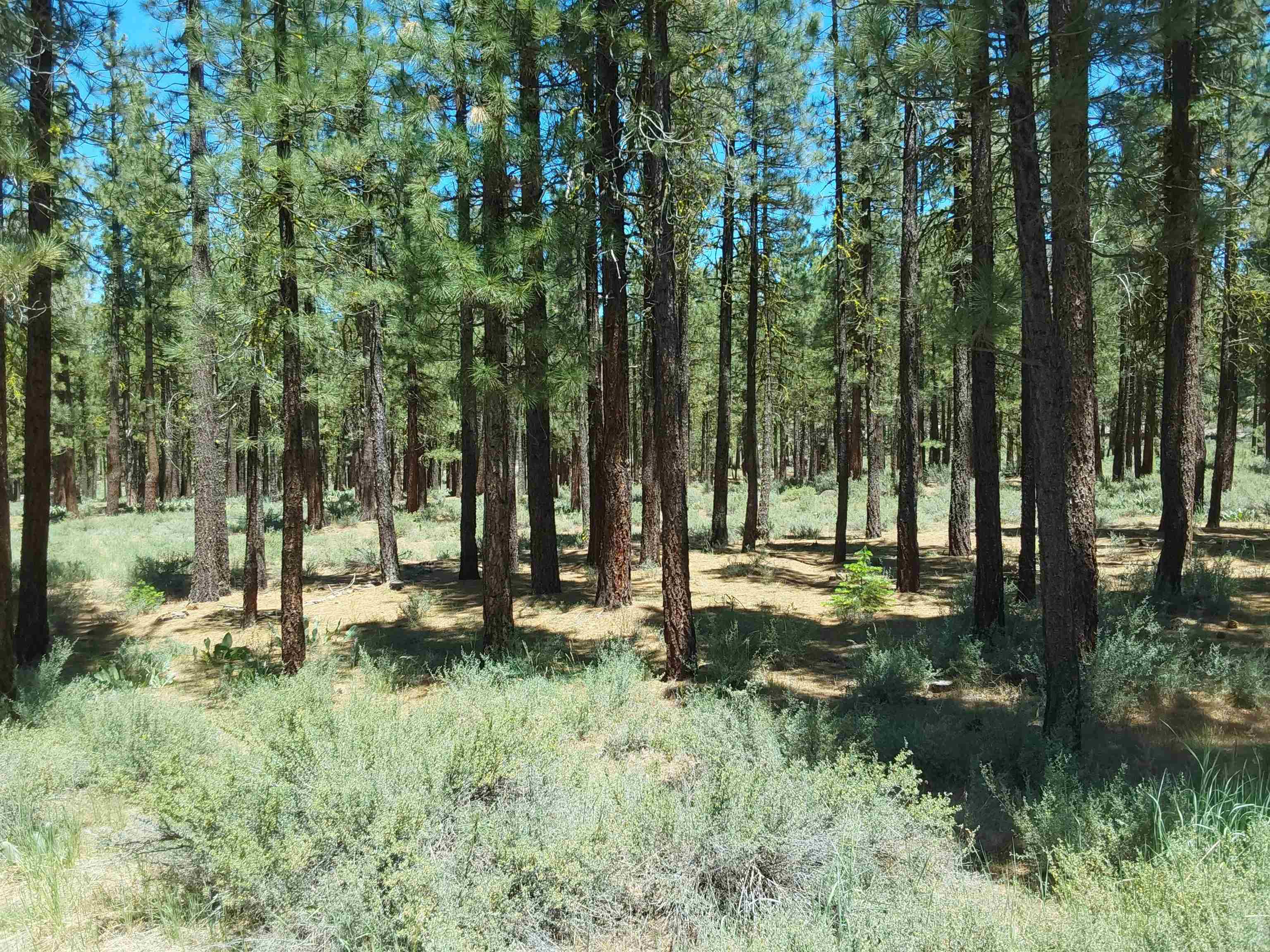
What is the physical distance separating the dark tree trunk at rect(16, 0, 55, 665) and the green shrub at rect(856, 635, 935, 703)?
1060 centimetres

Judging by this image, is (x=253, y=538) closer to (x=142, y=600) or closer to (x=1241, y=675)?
(x=142, y=600)

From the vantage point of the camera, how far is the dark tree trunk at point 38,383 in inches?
361

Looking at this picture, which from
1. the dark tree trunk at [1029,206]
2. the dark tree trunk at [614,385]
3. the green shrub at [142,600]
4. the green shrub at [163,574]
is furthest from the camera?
the green shrub at [163,574]

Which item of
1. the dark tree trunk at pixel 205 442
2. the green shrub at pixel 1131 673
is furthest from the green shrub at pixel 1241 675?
the dark tree trunk at pixel 205 442

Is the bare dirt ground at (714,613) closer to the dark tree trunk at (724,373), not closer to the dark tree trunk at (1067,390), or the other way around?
the dark tree trunk at (724,373)

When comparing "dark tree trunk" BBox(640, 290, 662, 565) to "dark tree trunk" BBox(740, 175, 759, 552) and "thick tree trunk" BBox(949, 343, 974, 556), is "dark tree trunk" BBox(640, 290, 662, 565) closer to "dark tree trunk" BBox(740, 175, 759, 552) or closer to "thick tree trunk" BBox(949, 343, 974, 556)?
"dark tree trunk" BBox(740, 175, 759, 552)

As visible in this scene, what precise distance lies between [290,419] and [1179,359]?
12820 millimetres

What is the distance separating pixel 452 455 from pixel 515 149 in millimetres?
20606

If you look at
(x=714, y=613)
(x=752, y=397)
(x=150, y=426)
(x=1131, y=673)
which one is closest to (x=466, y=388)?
(x=714, y=613)

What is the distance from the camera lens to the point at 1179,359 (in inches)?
424

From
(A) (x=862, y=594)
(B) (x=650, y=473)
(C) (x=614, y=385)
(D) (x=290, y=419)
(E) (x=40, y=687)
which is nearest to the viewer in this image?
(E) (x=40, y=687)

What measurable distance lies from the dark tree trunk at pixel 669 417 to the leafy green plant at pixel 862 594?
3.28 meters

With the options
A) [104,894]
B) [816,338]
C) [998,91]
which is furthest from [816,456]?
[104,894]

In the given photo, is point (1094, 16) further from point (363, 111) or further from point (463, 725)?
point (363, 111)
